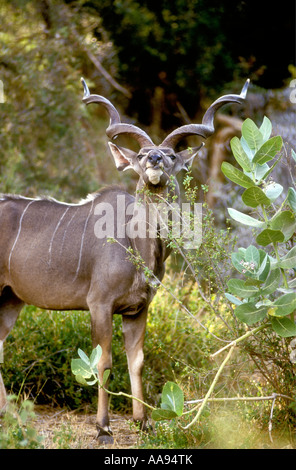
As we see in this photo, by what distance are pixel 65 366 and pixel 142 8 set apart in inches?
243

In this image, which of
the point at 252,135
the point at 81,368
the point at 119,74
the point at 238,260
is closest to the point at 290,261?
the point at 238,260

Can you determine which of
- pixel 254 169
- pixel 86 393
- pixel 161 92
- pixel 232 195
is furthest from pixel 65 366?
pixel 161 92

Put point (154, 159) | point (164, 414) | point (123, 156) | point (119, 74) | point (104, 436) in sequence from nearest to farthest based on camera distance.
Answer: point (164, 414), point (154, 159), point (104, 436), point (123, 156), point (119, 74)

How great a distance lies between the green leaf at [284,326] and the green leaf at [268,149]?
0.77 m

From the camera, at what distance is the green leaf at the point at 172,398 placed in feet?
10.3

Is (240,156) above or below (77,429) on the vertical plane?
above

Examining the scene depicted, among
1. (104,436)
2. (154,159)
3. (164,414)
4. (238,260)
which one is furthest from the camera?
(104,436)

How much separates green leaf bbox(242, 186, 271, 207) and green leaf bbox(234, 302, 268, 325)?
0.48m

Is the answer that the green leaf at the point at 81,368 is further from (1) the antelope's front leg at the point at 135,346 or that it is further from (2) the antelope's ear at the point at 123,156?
(2) the antelope's ear at the point at 123,156

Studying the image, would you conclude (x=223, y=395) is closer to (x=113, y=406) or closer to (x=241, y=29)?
(x=113, y=406)

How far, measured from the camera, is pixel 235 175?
3256 millimetres

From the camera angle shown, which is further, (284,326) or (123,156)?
(123,156)

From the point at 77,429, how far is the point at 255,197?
1870 millimetres

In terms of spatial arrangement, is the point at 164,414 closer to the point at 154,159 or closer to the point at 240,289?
the point at 240,289
